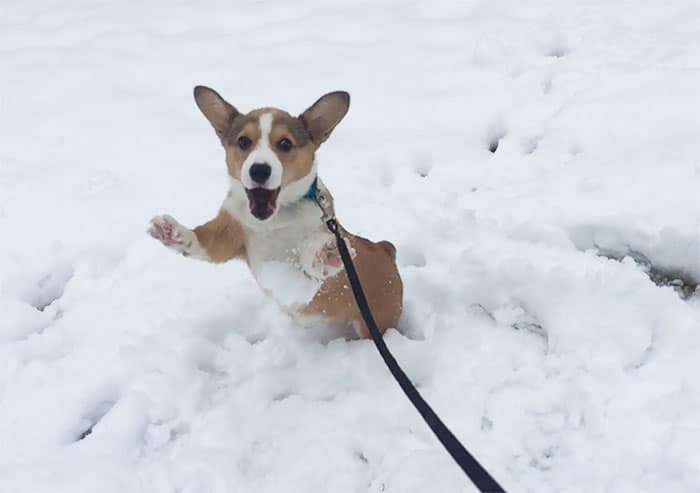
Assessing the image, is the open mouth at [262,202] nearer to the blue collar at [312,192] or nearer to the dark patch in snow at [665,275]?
the blue collar at [312,192]

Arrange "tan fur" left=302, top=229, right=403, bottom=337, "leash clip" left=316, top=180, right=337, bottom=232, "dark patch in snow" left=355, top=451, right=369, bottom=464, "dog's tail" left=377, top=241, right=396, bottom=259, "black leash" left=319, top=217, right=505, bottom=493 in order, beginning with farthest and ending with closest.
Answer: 1. "dog's tail" left=377, top=241, right=396, bottom=259
2. "tan fur" left=302, top=229, right=403, bottom=337
3. "leash clip" left=316, top=180, right=337, bottom=232
4. "dark patch in snow" left=355, top=451, right=369, bottom=464
5. "black leash" left=319, top=217, right=505, bottom=493

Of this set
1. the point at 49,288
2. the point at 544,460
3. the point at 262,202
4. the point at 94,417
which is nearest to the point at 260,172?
the point at 262,202

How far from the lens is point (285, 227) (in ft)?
8.57

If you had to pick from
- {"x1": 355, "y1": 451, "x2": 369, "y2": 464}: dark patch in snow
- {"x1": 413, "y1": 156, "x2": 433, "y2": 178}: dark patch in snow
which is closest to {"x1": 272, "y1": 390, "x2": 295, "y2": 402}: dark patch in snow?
{"x1": 355, "y1": 451, "x2": 369, "y2": 464}: dark patch in snow

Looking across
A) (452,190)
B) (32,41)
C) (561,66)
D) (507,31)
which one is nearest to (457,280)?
(452,190)

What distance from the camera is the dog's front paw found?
2.48 metres

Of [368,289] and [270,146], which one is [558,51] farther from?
[270,146]

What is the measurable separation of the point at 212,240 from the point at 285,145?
1.60ft

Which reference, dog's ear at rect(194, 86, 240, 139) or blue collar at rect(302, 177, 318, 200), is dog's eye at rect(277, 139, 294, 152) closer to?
blue collar at rect(302, 177, 318, 200)

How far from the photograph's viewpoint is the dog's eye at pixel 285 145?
8.04ft

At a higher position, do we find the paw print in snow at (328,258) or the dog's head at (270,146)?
the dog's head at (270,146)

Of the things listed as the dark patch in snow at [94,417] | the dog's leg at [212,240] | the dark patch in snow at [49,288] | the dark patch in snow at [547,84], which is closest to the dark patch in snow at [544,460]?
the dog's leg at [212,240]

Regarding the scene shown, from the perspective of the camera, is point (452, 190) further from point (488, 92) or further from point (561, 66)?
point (561, 66)

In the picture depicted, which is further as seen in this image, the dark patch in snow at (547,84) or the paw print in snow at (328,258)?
the dark patch in snow at (547,84)
